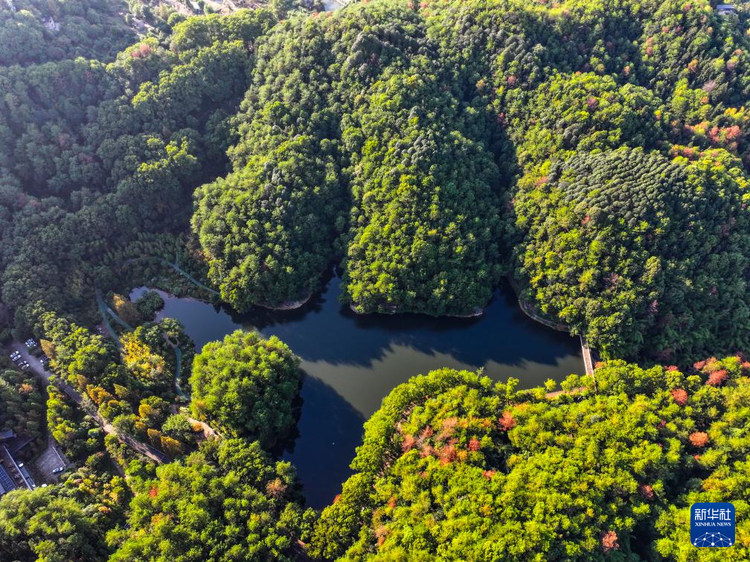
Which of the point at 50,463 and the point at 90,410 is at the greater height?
the point at 90,410

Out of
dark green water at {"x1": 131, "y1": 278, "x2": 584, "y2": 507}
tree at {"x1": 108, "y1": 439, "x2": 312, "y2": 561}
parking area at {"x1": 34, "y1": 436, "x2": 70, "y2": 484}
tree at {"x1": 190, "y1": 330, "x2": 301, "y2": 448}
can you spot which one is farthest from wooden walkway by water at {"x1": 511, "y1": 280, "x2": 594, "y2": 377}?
parking area at {"x1": 34, "y1": 436, "x2": 70, "y2": 484}

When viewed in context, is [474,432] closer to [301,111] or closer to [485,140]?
[485,140]

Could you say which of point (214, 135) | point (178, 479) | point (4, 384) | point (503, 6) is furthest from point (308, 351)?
point (503, 6)

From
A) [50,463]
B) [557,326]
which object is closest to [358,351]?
[557,326]

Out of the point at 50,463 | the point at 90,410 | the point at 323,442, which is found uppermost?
the point at 90,410

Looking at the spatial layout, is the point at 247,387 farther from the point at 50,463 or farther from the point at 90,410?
the point at 50,463

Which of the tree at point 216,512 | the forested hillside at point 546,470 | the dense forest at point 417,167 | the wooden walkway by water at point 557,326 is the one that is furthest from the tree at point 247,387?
the wooden walkway by water at point 557,326
